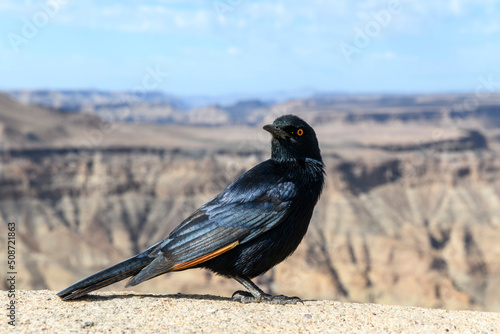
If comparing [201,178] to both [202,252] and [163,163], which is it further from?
[202,252]

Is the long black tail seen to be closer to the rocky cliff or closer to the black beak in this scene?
the black beak

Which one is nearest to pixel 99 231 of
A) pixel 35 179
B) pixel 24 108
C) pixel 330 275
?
pixel 35 179

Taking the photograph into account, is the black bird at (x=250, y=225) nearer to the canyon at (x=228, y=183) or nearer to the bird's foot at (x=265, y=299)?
the bird's foot at (x=265, y=299)

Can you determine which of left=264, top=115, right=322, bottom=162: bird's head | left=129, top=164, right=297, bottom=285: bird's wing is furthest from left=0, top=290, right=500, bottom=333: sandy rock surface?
left=264, top=115, right=322, bottom=162: bird's head

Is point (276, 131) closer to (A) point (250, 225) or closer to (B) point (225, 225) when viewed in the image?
(A) point (250, 225)

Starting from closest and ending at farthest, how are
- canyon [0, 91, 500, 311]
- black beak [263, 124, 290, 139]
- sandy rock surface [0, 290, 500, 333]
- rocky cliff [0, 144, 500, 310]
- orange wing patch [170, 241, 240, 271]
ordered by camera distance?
sandy rock surface [0, 290, 500, 333] < orange wing patch [170, 241, 240, 271] < black beak [263, 124, 290, 139] < rocky cliff [0, 144, 500, 310] < canyon [0, 91, 500, 311]

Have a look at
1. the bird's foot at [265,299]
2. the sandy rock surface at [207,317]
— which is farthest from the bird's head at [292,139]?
the sandy rock surface at [207,317]

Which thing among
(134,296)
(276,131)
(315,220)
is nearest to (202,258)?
(134,296)
